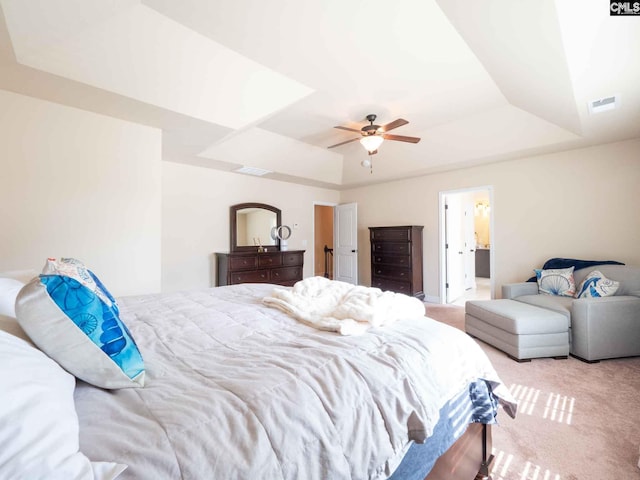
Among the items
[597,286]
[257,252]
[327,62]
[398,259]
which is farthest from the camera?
[398,259]

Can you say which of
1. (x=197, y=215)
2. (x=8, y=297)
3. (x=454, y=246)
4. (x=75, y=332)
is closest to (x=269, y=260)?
(x=197, y=215)

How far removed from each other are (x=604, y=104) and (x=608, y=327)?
2.07 metres


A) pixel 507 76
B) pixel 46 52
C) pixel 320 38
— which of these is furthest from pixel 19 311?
pixel 507 76

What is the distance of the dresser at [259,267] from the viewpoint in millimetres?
4555

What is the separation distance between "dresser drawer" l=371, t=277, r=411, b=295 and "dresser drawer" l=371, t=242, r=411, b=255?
1.80ft

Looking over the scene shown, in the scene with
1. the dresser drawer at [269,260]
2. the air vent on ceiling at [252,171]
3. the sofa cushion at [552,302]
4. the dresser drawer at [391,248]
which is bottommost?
the sofa cushion at [552,302]

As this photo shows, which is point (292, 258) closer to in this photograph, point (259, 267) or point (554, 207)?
point (259, 267)

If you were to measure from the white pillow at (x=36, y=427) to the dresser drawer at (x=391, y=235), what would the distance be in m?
4.97

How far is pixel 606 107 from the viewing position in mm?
2695

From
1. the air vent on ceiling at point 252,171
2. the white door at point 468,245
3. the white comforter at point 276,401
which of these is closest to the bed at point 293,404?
the white comforter at point 276,401

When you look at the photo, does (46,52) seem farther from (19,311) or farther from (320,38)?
(19,311)

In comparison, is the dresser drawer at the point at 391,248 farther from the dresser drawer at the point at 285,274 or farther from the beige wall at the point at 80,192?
the beige wall at the point at 80,192

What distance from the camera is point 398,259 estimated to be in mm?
5281

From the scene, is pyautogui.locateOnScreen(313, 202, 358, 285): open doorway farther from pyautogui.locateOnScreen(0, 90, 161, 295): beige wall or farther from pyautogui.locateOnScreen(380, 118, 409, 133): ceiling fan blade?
pyautogui.locateOnScreen(0, 90, 161, 295): beige wall
